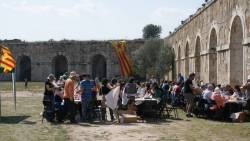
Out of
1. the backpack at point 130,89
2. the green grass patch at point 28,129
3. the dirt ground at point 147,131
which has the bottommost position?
the dirt ground at point 147,131

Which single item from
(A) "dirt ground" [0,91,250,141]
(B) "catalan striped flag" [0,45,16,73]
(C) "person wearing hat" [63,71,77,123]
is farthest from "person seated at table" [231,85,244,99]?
(B) "catalan striped flag" [0,45,16,73]

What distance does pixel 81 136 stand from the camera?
976 centimetres

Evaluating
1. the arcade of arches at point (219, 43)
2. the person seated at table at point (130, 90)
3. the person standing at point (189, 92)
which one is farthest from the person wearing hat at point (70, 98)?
the arcade of arches at point (219, 43)

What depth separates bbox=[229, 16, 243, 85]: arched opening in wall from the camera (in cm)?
1688

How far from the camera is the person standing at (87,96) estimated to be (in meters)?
12.5

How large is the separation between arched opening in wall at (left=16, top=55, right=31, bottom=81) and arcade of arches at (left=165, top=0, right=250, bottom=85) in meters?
24.1

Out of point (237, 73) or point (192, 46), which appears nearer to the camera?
point (237, 73)

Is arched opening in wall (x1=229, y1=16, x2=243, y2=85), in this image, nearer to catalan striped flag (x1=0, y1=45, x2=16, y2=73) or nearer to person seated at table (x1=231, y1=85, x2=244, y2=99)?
person seated at table (x1=231, y1=85, x2=244, y2=99)

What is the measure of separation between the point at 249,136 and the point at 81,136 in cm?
351

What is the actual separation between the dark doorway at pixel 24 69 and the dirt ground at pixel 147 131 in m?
37.2

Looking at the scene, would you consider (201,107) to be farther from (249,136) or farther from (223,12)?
(223,12)

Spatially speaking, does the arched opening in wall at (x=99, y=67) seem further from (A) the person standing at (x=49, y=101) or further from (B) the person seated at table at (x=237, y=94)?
(A) the person standing at (x=49, y=101)

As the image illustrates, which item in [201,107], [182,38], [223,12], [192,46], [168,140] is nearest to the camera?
Answer: [168,140]

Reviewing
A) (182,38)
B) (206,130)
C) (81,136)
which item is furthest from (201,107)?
(182,38)
